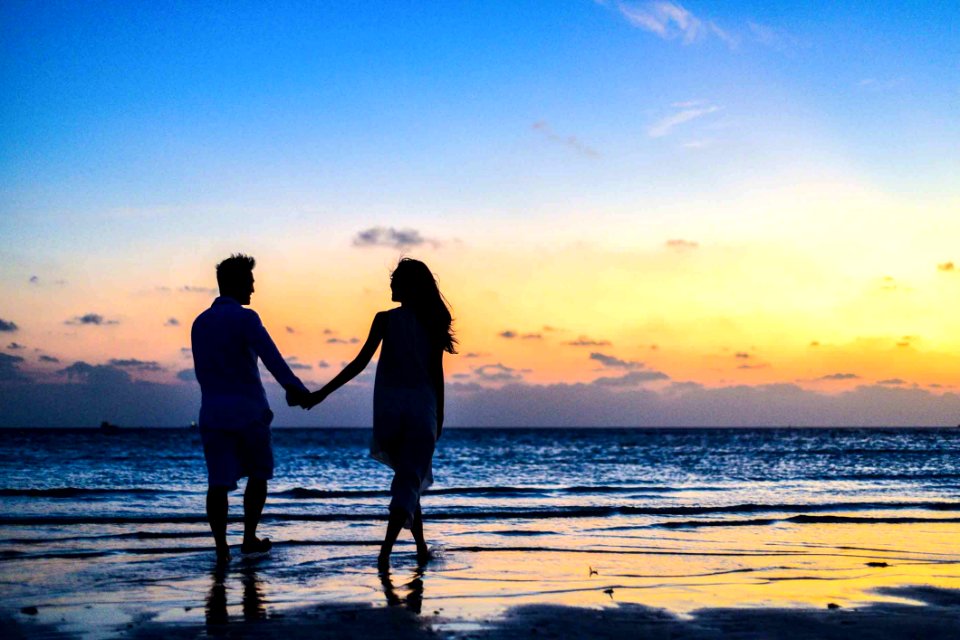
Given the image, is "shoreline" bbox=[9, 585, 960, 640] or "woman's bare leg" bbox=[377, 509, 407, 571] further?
"woman's bare leg" bbox=[377, 509, 407, 571]

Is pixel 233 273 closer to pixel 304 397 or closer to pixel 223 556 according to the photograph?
pixel 304 397

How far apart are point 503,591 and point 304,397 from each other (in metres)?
1.97

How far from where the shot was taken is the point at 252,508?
659cm

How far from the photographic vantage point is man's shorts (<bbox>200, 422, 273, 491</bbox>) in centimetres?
621

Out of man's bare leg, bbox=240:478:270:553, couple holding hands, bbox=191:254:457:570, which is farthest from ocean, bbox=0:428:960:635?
couple holding hands, bbox=191:254:457:570

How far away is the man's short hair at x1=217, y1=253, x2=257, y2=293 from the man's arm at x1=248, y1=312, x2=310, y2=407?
0.30 m

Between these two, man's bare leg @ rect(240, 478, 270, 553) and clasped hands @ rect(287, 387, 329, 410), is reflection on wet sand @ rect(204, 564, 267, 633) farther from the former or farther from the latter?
clasped hands @ rect(287, 387, 329, 410)

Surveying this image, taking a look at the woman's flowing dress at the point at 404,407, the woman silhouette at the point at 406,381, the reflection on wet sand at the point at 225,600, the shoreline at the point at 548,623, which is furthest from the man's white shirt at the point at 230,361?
the shoreline at the point at 548,623

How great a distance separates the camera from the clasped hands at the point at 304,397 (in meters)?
6.10

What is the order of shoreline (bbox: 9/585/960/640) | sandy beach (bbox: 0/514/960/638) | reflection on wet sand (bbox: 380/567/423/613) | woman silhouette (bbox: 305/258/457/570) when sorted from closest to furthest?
shoreline (bbox: 9/585/960/640) → sandy beach (bbox: 0/514/960/638) → reflection on wet sand (bbox: 380/567/423/613) → woman silhouette (bbox: 305/258/457/570)

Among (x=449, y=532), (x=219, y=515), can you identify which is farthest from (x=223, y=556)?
(x=449, y=532)

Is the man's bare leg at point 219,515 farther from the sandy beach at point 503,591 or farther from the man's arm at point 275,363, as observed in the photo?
the man's arm at point 275,363

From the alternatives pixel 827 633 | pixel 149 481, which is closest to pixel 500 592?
pixel 827 633

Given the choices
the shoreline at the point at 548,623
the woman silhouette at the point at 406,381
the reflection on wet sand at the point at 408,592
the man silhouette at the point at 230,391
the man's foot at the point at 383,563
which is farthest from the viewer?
the man silhouette at the point at 230,391
